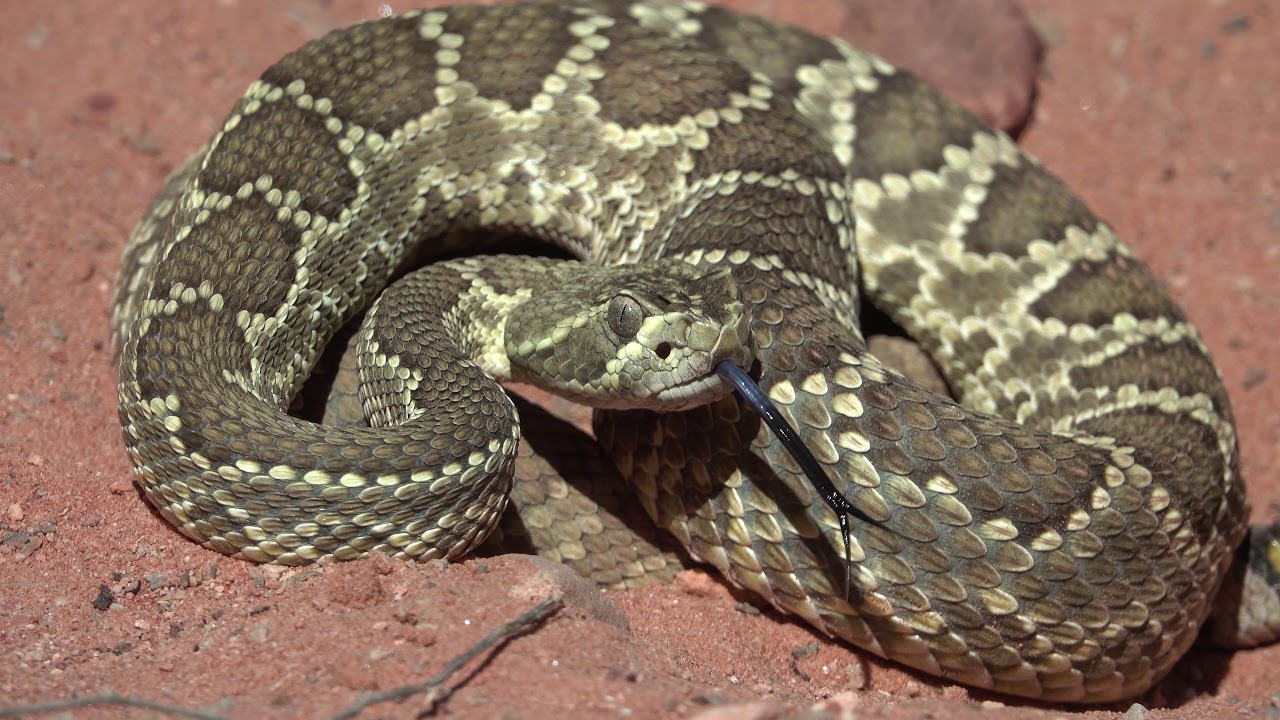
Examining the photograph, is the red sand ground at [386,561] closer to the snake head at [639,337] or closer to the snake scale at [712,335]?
the snake scale at [712,335]

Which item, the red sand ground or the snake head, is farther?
the snake head

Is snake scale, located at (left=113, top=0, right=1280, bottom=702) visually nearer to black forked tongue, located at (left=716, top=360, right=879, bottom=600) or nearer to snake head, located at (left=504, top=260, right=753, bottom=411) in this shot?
snake head, located at (left=504, top=260, right=753, bottom=411)

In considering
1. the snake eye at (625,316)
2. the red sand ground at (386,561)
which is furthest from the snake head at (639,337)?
the red sand ground at (386,561)

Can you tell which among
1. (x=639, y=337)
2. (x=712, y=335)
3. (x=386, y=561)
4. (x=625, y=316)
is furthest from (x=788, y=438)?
(x=386, y=561)

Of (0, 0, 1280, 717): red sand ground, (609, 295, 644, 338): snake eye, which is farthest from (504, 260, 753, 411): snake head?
(0, 0, 1280, 717): red sand ground

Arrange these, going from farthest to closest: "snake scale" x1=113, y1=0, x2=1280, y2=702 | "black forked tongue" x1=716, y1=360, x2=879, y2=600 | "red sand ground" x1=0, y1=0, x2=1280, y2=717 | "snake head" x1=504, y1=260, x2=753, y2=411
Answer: "snake scale" x1=113, y1=0, x2=1280, y2=702 < "snake head" x1=504, y1=260, x2=753, y2=411 < "black forked tongue" x1=716, y1=360, x2=879, y2=600 < "red sand ground" x1=0, y1=0, x2=1280, y2=717

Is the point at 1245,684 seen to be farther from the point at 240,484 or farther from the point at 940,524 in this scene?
the point at 240,484

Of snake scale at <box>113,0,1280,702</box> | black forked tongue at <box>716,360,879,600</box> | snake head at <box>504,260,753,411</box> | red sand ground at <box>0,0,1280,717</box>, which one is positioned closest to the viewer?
red sand ground at <box>0,0,1280,717</box>

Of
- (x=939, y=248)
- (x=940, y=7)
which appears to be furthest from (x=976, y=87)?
(x=939, y=248)
